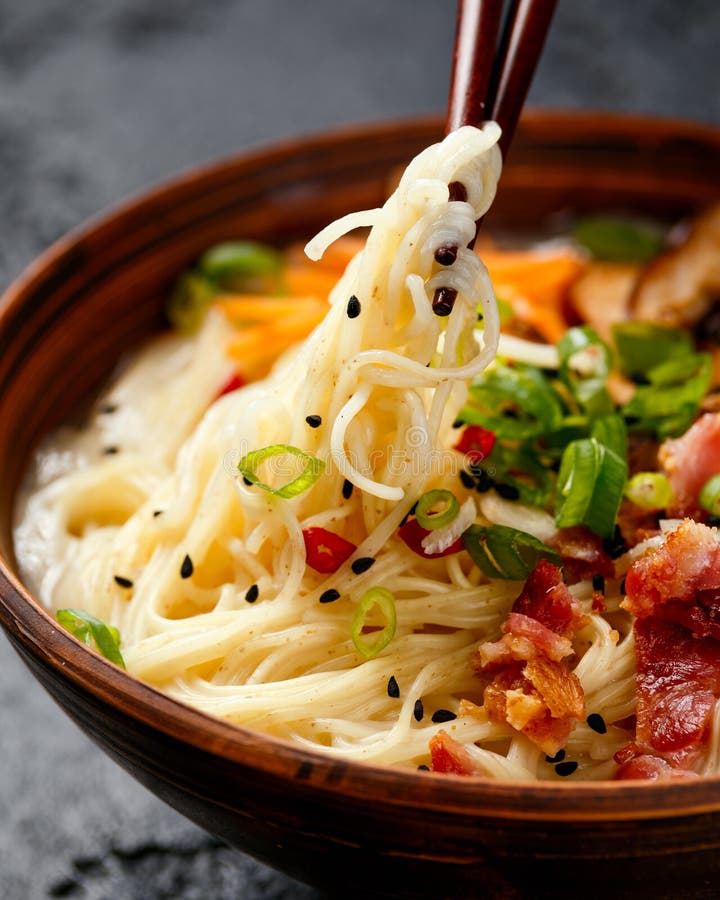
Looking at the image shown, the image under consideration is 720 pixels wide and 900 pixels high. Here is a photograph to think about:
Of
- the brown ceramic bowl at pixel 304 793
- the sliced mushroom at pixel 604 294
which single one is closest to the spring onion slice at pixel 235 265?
the brown ceramic bowl at pixel 304 793

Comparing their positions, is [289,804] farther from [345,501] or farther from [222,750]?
[345,501]

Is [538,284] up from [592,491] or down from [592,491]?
up

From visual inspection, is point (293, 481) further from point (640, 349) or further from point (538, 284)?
point (538, 284)

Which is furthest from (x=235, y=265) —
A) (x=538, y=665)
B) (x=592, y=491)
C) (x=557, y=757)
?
(x=557, y=757)

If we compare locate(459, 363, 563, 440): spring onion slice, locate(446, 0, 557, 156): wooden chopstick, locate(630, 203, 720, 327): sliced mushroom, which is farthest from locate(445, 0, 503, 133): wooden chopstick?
locate(630, 203, 720, 327): sliced mushroom

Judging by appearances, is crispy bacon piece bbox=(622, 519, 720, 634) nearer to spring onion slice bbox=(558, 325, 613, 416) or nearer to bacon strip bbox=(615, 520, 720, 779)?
bacon strip bbox=(615, 520, 720, 779)

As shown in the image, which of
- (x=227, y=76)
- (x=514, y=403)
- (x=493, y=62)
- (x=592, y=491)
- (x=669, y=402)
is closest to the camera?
(x=592, y=491)

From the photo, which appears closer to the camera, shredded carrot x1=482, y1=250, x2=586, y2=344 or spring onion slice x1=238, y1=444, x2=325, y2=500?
spring onion slice x1=238, y1=444, x2=325, y2=500

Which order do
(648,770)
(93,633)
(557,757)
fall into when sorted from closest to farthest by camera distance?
(648,770) < (557,757) < (93,633)
